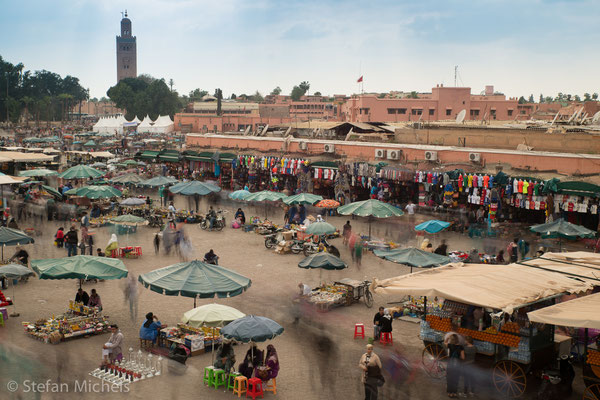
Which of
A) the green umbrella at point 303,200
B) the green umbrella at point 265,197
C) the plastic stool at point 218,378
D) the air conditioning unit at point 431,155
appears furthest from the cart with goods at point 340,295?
the air conditioning unit at point 431,155

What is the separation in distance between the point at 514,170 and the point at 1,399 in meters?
20.4

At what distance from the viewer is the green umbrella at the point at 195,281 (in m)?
12.5

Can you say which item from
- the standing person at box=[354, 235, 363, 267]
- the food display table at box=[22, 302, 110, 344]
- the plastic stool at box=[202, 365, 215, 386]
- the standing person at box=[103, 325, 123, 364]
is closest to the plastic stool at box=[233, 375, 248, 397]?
the plastic stool at box=[202, 365, 215, 386]

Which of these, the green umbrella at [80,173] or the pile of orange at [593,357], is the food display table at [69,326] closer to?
the pile of orange at [593,357]

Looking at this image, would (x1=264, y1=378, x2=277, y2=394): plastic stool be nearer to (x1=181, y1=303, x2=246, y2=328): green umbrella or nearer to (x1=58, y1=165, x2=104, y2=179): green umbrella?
(x1=181, y1=303, x2=246, y2=328): green umbrella

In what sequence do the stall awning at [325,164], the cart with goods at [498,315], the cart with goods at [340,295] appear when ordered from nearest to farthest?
the cart with goods at [498,315] → the cart with goods at [340,295] → the stall awning at [325,164]

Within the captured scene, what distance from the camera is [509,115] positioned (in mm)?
63719

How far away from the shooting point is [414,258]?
15664 millimetres

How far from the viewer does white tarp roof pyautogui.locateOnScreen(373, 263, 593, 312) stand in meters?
10.5

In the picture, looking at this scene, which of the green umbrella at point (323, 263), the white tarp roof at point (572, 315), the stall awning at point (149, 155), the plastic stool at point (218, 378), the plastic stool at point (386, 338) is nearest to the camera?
the white tarp roof at point (572, 315)

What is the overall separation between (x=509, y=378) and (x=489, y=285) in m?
1.62

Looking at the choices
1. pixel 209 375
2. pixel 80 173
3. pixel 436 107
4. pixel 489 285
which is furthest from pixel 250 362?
pixel 436 107

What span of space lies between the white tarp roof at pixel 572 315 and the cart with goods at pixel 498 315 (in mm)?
402

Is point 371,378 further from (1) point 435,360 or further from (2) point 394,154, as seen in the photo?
(2) point 394,154
